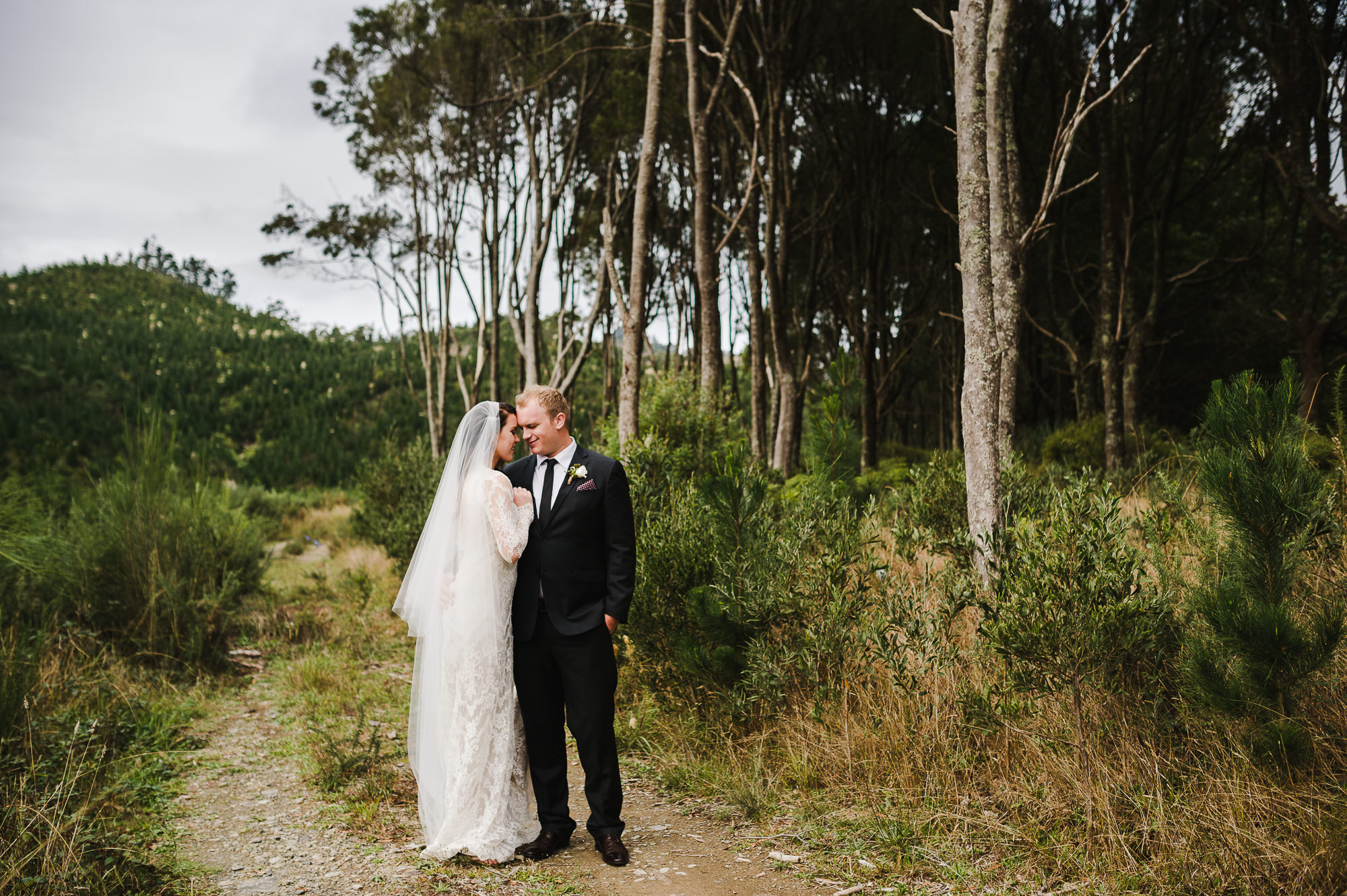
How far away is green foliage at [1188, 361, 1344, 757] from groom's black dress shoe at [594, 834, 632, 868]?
2.58 metres

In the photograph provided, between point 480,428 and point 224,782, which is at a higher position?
point 480,428

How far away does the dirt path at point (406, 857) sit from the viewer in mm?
3621

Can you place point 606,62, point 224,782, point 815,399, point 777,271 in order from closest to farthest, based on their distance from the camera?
point 224,782
point 777,271
point 606,62
point 815,399

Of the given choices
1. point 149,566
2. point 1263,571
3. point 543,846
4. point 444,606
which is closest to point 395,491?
point 149,566

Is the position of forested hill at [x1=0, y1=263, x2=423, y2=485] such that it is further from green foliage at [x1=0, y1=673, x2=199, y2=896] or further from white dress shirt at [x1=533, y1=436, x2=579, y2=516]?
white dress shirt at [x1=533, y1=436, x2=579, y2=516]

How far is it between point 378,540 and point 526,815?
33.0ft

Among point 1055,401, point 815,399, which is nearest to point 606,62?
point 815,399

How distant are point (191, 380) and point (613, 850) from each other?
4106 centimetres

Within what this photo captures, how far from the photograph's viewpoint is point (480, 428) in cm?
416

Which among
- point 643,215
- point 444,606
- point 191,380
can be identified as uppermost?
point 191,380

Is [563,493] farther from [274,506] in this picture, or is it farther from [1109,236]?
[274,506]

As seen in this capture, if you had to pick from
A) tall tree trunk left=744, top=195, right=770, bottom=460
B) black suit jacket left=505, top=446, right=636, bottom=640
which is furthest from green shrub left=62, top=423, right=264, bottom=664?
tall tree trunk left=744, top=195, right=770, bottom=460

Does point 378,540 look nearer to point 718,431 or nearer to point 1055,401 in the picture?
point 718,431

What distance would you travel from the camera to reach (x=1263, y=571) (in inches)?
123
